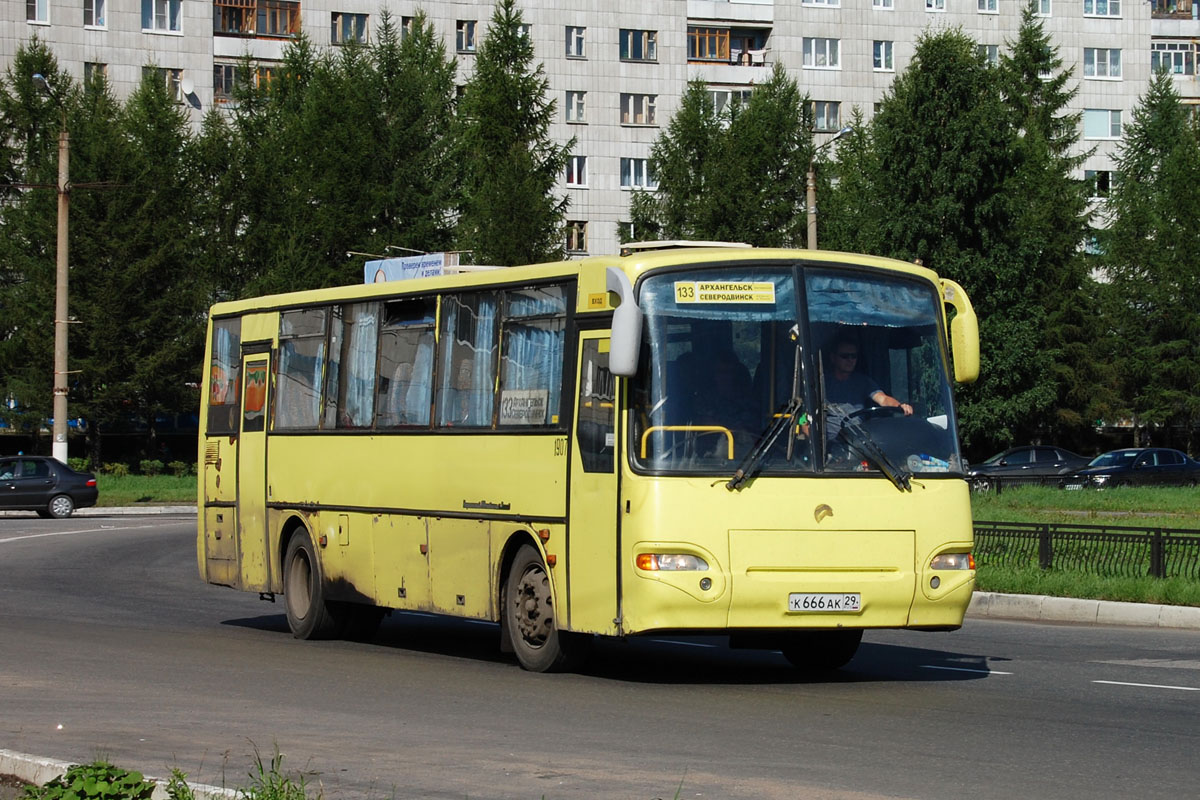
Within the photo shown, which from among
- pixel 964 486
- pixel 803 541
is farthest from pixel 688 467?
pixel 964 486

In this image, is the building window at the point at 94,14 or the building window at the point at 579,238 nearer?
the building window at the point at 94,14

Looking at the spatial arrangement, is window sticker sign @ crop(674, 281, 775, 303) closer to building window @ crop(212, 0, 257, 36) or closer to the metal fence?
the metal fence

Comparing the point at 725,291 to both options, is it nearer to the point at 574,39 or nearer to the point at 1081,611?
the point at 1081,611

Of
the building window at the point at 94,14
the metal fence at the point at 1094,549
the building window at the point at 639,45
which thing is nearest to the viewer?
the metal fence at the point at 1094,549

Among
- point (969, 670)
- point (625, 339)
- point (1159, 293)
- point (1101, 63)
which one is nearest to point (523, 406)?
point (625, 339)

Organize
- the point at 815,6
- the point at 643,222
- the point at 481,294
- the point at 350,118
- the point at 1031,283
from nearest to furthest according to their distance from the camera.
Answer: the point at 481,294 → the point at 1031,283 → the point at 350,118 → the point at 643,222 → the point at 815,6

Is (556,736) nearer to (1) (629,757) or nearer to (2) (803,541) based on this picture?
(1) (629,757)

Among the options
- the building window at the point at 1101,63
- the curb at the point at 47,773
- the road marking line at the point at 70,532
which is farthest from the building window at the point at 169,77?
the curb at the point at 47,773

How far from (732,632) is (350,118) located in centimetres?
5960

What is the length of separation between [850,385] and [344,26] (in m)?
72.3

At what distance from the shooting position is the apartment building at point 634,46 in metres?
77.8

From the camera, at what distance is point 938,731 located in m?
10.1

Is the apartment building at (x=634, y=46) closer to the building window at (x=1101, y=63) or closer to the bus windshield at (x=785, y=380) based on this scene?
the building window at (x=1101, y=63)

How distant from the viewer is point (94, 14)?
77.4 m
